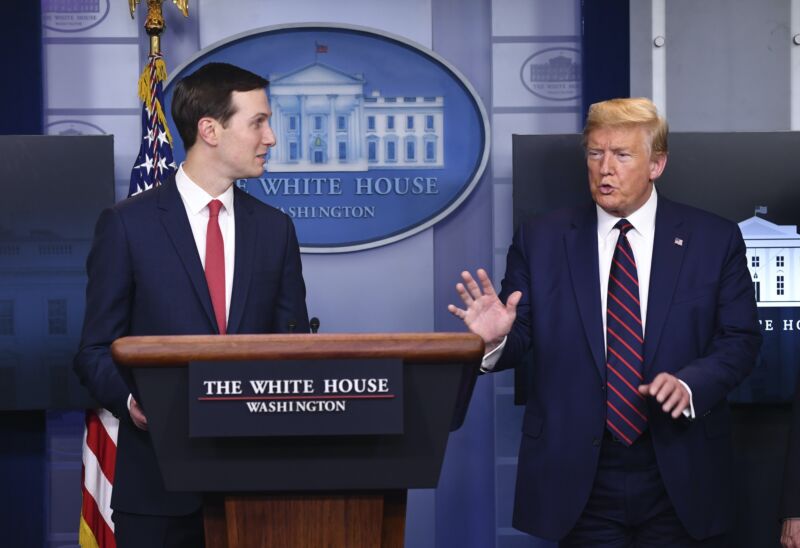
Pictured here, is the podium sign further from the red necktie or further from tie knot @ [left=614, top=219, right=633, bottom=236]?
tie knot @ [left=614, top=219, right=633, bottom=236]

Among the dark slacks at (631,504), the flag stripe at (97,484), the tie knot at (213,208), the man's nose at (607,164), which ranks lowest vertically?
the flag stripe at (97,484)

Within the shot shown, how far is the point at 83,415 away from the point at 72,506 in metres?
0.36

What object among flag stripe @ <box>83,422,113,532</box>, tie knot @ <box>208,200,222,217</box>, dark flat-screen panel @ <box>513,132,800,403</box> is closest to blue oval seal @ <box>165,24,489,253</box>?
dark flat-screen panel @ <box>513,132,800,403</box>

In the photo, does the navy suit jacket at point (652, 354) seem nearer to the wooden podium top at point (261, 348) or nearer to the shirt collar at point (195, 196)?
the shirt collar at point (195, 196)

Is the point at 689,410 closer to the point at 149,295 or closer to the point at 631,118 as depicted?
the point at 631,118

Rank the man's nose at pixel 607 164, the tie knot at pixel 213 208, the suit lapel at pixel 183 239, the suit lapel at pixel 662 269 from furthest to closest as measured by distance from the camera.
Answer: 1. the man's nose at pixel 607 164
2. the suit lapel at pixel 662 269
3. the tie knot at pixel 213 208
4. the suit lapel at pixel 183 239

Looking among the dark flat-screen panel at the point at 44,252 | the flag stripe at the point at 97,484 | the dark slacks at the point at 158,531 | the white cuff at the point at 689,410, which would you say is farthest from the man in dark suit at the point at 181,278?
the flag stripe at the point at 97,484

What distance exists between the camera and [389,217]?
3.95 m

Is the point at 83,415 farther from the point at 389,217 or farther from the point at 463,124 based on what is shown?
the point at 463,124

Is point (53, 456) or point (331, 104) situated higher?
point (331, 104)

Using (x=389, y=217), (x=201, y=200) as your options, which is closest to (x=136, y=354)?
(x=201, y=200)

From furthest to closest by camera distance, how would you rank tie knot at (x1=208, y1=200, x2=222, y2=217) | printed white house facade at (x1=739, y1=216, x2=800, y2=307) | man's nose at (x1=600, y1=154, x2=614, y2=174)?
printed white house facade at (x1=739, y1=216, x2=800, y2=307)
man's nose at (x1=600, y1=154, x2=614, y2=174)
tie knot at (x1=208, y1=200, x2=222, y2=217)

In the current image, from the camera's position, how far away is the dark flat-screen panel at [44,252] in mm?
3529

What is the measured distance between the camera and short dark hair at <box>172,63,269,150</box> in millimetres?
2279
